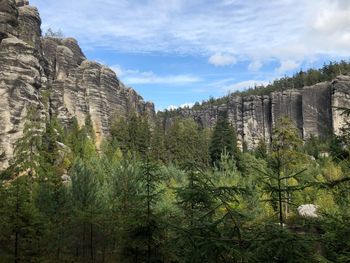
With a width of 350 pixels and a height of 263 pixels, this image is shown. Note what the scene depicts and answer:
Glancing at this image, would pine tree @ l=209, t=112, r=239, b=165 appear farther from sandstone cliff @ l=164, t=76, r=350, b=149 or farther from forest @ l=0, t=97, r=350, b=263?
sandstone cliff @ l=164, t=76, r=350, b=149

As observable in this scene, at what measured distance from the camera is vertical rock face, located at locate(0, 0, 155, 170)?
151 ft

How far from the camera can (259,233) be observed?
588 cm

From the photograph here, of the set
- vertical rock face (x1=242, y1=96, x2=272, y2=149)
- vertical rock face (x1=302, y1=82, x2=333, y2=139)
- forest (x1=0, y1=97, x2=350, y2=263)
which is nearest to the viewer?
forest (x1=0, y1=97, x2=350, y2=263)

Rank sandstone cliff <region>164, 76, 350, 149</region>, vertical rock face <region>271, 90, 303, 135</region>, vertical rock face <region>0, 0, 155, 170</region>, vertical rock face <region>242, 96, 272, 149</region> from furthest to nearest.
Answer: vertical rock face <region>242, 96, 272, 149</region> → vertical rock face <region>271, 90, 303, 135</region> → sandstone cliff <region>164, 76, 350, 149</region> → vertical rock face <region>0, 0, 155, 170</region>

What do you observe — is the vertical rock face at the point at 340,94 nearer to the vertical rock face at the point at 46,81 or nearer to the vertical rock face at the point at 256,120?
the vertical rock face at the point at 256,120

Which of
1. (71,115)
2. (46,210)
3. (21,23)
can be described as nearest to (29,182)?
(46,210)

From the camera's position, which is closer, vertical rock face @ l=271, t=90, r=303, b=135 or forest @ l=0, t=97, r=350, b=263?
forest @ l=0, t=97, r=350, b=263

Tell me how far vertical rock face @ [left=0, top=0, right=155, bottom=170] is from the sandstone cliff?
36.9m

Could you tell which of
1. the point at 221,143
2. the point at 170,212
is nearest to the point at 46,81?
the point at 221,143

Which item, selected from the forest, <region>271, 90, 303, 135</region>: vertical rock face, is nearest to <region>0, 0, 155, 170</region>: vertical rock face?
the forest

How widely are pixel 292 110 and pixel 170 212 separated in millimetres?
107602

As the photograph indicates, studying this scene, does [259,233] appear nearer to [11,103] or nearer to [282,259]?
[282,259]

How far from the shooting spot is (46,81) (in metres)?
63.4

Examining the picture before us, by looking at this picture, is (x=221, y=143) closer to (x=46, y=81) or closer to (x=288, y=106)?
(x=46, y=81)
